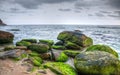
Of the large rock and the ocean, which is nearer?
the large rock

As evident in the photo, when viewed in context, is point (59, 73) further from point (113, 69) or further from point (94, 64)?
point (113, 69)

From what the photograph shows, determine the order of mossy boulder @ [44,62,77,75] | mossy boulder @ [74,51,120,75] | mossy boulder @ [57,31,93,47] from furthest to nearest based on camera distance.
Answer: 1. mossy boulder @ [57,31,93,47]
2. mossy boulder @ [74,51,120,75]
3. mossy boulder @ [44,62,77,75]

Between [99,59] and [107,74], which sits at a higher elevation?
[99,59]

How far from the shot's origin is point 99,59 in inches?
392

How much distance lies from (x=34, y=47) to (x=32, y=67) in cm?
465

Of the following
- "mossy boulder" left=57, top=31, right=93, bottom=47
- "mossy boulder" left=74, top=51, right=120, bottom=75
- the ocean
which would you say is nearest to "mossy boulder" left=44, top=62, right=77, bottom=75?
"mossy boulder" left=74, top=51, right=120, bottom=75

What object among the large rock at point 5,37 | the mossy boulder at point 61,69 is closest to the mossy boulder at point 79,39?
the large rock at point 5,37

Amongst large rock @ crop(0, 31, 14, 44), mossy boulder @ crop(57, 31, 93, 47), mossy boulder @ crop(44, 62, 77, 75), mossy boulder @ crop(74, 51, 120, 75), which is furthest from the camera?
large rock @ crop(0, 31, 14, 44)

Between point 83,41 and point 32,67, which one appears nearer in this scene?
point 32,67

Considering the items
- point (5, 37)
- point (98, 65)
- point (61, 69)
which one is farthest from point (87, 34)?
point (61, 69)

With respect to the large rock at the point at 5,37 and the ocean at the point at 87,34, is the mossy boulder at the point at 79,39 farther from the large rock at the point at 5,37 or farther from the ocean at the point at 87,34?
the large rock at the point at 5,37

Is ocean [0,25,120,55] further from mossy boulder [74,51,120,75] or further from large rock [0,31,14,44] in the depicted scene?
mossy boulder [74,51,120,75]

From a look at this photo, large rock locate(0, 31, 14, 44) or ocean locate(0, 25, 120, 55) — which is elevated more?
large rock locate(0, 31, 14, 44)

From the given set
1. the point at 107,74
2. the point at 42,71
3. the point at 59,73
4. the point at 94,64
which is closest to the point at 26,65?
the point at 42,71
